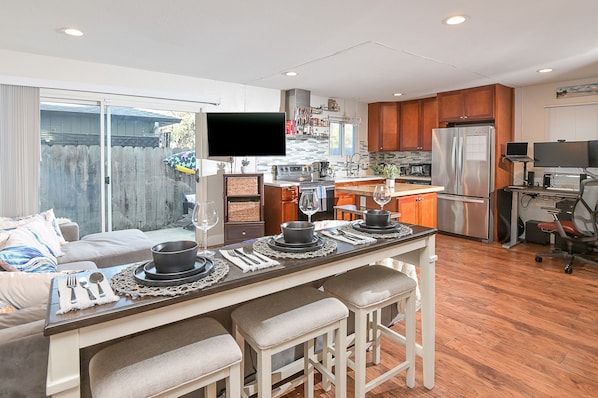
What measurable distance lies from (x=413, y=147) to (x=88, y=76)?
5246mm

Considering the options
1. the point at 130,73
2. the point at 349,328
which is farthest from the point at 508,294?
the point at 130,73

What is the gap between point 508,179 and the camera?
5547 mm

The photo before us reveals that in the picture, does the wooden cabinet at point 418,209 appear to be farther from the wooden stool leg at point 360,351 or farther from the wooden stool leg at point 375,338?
the wooden stool leg at point 360,351

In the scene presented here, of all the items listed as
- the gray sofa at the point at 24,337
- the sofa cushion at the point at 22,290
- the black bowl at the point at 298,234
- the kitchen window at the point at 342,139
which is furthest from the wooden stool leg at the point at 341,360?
the kitchen window at the point at 342,139

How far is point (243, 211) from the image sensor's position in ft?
16.1

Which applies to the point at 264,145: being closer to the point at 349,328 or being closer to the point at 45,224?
the point at 45,224

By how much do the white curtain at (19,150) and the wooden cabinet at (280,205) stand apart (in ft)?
9.36

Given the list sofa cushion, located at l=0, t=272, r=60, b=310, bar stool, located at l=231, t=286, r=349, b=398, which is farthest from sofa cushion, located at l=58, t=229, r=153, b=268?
bar stool, located at l=231, t=286, r=349, b=398

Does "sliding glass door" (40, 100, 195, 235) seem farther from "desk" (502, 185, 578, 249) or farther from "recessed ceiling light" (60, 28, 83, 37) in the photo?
"desk" (502, 185, 578, 249)

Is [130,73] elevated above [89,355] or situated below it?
above

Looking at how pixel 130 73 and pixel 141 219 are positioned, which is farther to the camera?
pixel 141 219

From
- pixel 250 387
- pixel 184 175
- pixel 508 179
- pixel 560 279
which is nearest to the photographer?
pixel 250 387

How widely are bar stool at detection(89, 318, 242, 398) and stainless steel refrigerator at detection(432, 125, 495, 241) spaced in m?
5.06

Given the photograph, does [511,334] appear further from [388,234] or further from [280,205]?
[280,205]
